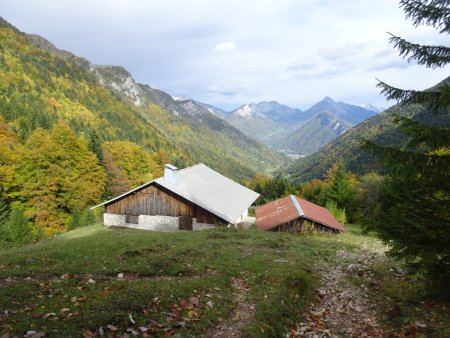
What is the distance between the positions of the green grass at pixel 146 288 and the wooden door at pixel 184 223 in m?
16.3

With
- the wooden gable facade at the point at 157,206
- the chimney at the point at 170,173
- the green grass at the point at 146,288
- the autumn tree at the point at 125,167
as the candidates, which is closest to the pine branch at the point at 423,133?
the green grass at the point at 146,288

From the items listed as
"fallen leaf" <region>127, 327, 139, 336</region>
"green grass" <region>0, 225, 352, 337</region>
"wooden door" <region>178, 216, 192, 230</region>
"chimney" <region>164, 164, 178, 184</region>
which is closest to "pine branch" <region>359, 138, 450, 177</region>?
"green grass" <region>0, 225, 352, 337</region>

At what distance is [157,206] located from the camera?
36.2 metres

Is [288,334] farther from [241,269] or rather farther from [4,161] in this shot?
[4,161]

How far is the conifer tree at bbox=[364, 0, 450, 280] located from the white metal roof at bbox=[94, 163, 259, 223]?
23734 mm

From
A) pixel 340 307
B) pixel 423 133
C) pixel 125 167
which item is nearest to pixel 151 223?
pixel 340 307

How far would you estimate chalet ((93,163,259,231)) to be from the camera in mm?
34375

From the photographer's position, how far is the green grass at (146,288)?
8.13m

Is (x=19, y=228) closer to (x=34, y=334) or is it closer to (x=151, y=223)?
(x=151, y=223)

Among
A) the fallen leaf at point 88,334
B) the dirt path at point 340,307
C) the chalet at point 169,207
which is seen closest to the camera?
the fallen leaf at point 88,334

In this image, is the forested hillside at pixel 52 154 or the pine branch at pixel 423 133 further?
the forested hillside at pixel 52 154

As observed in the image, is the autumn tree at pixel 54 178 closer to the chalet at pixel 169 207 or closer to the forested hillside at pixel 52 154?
the forested hillside at pixel 52 154

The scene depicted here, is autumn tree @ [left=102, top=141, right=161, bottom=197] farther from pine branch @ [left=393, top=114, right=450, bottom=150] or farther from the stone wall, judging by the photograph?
pine branch @ [left=393, top=114, right=450, bottom=150]

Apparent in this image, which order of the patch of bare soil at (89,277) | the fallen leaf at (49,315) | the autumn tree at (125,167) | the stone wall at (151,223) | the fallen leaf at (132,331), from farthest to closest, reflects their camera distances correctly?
the autumn tree at (125,167)
the stone wall at (151,223)
the patch of bare soil at (89,277)
the fallen leaf at (49,315)
the fallen leaf at (132,331)
